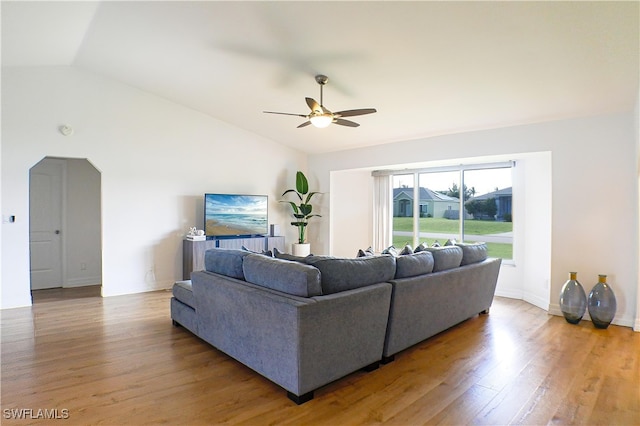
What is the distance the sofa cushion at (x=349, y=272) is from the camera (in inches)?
104

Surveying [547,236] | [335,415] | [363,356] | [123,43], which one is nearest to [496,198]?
[547,236]

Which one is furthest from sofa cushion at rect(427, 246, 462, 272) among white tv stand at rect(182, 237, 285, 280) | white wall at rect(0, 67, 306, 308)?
white wall at rect(0, 67, 306, 308)

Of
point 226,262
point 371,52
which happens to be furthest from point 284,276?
point 371,52

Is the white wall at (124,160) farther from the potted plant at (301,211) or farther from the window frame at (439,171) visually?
the window frame at (439,171)

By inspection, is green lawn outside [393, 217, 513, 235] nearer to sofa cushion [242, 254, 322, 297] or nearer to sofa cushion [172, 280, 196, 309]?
A: sofa cushion [242, 254, 322, 297]

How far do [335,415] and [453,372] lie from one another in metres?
1.15

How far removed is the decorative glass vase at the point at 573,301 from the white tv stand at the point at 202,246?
182 inches

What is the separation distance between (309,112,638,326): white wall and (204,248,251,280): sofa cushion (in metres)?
3.78

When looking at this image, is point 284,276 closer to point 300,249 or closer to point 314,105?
point 314,105

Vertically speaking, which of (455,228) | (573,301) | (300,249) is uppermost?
(455,228)

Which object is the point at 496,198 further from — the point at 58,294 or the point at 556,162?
the point at 58,294

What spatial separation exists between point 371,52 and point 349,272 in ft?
7.42

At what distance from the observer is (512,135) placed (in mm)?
4766

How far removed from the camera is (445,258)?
371 cm
